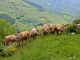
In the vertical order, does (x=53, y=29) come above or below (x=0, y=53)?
above

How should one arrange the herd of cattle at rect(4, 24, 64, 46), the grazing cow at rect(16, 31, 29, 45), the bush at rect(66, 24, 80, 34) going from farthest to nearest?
1. the bush at rect(66, 24, 80, 34)
2. the herd of cattle at rect(4, 24, 64, 46)
3. the grazing cow at rect(16, 31, 29, 45)

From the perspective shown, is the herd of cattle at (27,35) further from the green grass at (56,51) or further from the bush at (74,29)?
the green grass at (56,51)

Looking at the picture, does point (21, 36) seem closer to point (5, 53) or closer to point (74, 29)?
point (5, 53)

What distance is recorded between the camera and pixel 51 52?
18938 mm

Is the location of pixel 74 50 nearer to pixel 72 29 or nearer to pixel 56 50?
pixel 56 50

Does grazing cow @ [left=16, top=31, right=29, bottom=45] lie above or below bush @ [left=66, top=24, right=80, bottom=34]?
below

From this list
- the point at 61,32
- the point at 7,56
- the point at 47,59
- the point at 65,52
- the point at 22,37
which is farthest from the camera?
the point at 61,32

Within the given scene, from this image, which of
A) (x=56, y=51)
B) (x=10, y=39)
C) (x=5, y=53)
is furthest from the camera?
(x=10, y=39)

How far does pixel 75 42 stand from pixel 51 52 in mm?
4284

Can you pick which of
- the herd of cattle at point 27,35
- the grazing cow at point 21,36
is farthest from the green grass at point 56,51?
the herd of cattle at point 27,35

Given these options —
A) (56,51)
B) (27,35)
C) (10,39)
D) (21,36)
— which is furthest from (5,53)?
(56,51)

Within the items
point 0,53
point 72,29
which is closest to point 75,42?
point 72,29

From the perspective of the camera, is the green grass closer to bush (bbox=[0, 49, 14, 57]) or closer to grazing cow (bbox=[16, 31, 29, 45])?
bush (bbox=[0, 49, 14, 57])

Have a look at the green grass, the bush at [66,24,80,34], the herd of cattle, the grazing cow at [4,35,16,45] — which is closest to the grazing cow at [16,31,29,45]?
the herd of cattle
